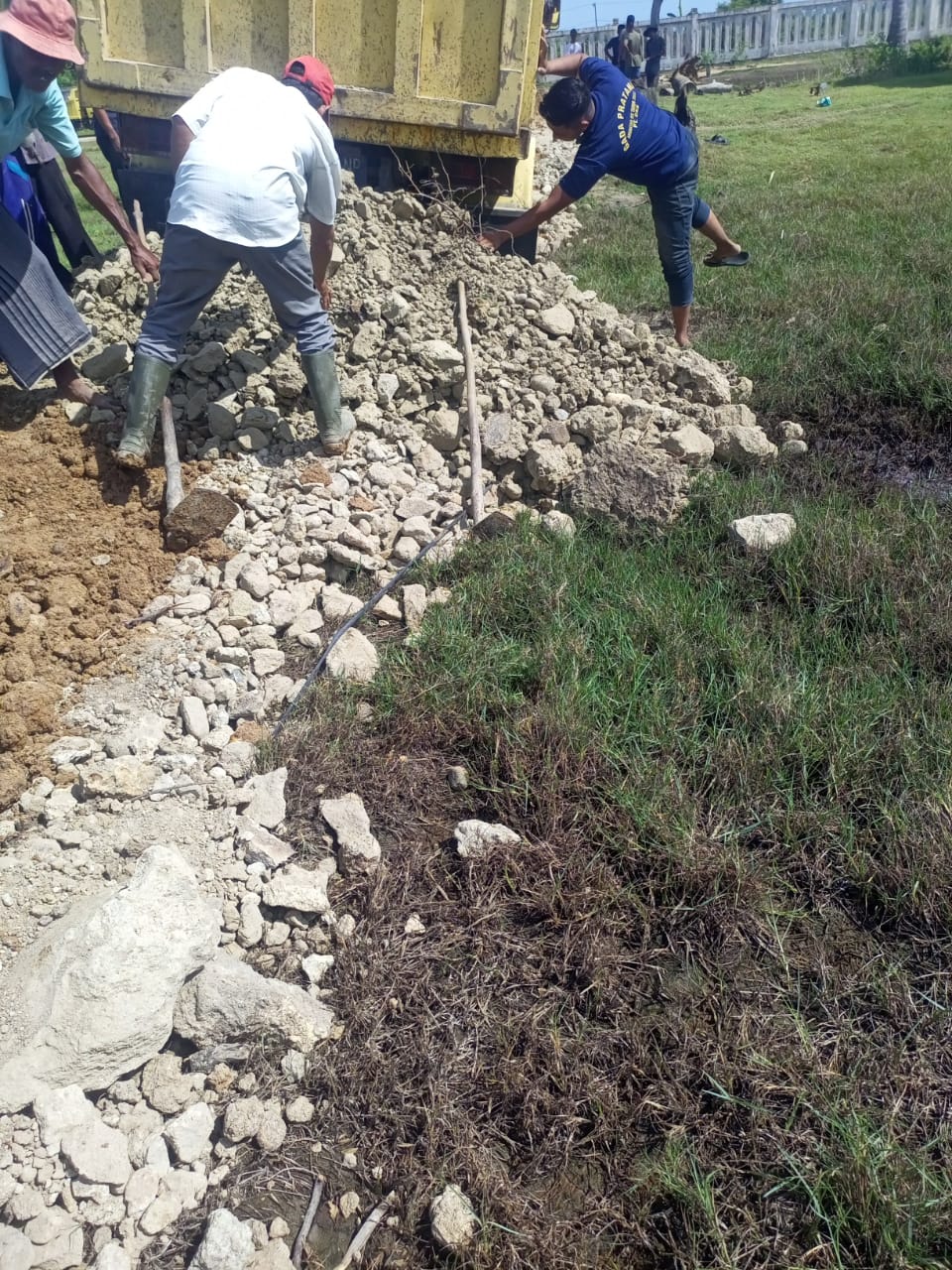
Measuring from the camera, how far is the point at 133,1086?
2.16 meters

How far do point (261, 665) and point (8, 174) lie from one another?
130 inches

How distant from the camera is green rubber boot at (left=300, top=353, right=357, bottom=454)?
404 centimetres

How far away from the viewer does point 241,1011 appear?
7.27 feet

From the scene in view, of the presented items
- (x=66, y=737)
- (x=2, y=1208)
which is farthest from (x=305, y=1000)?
(x=66, y=737)

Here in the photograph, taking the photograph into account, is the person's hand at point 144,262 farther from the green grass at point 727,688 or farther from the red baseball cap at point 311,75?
the green grass at point 727,688

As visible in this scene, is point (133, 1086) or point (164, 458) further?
point (164, 458)

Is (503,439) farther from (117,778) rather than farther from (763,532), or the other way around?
(117,778)

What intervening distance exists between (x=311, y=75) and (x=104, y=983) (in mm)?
3611

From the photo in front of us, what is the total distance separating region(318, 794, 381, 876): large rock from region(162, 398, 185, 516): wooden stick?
1603mm

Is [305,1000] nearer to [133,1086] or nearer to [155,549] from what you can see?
[133,1086]

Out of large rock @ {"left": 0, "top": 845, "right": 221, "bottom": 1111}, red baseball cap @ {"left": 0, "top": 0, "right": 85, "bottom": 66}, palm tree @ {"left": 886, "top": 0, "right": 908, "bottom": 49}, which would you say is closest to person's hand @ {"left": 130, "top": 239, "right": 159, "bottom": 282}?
red baseball cap @ {"left": 0, "top": 0, "right": 85, "bottom": 66}

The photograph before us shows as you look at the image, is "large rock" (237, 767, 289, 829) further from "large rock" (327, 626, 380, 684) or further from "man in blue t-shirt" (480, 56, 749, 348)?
"man in blue t-shirt" (480, 56, 749, 348)

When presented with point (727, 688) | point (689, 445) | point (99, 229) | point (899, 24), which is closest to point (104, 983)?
point (727, 688)

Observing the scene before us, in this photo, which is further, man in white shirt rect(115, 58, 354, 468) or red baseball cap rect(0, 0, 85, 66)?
man in white shirt rect(115, 58, 354, 468)
